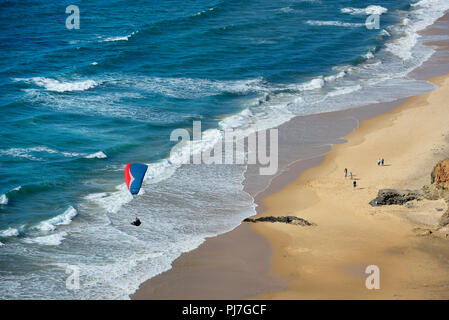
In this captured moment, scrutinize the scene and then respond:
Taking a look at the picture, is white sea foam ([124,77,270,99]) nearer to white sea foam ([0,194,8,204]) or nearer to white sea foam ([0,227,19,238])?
white sea foam ([0,194,8,204])

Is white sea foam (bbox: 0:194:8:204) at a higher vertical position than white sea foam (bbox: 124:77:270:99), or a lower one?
lower

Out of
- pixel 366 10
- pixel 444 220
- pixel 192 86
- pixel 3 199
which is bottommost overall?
pixel 3 199

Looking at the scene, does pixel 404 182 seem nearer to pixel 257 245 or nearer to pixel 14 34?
pixel 257 245

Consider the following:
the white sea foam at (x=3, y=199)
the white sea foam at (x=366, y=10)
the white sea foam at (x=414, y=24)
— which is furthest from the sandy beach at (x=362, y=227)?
the white sea foam at (x=366, y=10)
